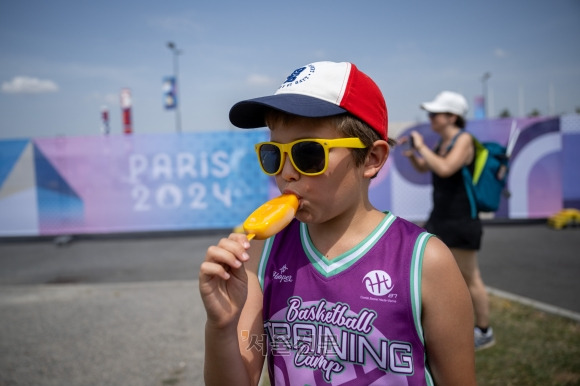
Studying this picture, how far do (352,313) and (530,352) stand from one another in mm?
3297

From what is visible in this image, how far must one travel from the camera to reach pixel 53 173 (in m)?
11.3

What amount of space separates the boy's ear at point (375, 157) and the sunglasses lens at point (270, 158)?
1.08 feet

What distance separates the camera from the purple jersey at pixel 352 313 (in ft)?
4.73

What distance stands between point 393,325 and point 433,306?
0.47 ft

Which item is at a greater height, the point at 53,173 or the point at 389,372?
the point at 53,173

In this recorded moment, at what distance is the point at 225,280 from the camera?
1415mm

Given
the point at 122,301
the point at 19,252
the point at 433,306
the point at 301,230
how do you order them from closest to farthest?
1. the point at 433,306
2. the point at 301,230
3. the point at 122,301
4. the point at 19,252

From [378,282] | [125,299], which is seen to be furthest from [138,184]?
[378,282]

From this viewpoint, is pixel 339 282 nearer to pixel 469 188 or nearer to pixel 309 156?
pixel 309 156

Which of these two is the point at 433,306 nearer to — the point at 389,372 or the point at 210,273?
the point at 389,372

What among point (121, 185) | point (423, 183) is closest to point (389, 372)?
point (423, 183)

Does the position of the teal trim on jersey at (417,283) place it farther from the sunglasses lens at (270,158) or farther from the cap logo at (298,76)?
the cap logo at (298,76)

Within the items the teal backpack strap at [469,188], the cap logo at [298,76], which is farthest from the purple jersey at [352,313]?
the teal backpack strap at [469,188]

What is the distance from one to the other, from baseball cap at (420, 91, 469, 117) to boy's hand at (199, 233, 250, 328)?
344cm
